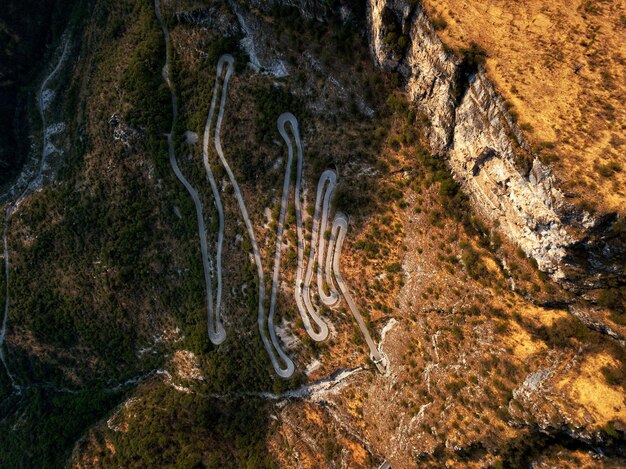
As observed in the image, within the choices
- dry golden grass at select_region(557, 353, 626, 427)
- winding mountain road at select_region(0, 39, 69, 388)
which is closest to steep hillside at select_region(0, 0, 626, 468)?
dry golden grass at select_region(557, 353, 626, 427)

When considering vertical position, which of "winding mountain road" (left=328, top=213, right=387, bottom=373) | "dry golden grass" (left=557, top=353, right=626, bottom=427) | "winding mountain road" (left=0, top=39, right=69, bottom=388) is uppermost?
"winding mountain road" (left=0, top=39, right=69, bottom=388)

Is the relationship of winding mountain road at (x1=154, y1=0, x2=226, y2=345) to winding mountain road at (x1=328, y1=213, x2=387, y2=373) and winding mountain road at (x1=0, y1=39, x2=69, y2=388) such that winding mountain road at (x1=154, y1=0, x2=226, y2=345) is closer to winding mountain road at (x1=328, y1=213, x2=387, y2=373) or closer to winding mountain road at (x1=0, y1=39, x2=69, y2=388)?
winding mountain road at (x1=328, y1=213, x2=387, y2=373)

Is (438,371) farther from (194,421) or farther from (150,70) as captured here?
(150,70)

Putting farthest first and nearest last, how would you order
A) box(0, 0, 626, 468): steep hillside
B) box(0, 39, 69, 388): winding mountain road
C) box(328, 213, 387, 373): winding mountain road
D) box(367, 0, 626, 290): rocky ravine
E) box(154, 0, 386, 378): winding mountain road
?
box(0, 39, 69, 388): winding mountain road, box(154, 0, 386, 378): winding mountain road, box(328, 213, 387, 373): winding mountain road, box(0, 0, 626, 468): steep hillside, box(367, 0, 626, 290): rocky ravine

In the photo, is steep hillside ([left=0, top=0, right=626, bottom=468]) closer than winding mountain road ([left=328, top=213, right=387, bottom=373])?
Yes

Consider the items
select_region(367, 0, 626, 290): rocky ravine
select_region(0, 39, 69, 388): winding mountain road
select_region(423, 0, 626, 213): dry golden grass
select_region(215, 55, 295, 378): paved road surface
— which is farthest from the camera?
select_region(0, 39, 69, 388): winding mountain road

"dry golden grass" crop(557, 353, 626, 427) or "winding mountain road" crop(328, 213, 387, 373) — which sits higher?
"winding mountain road" crop(328, 213, 387, 373)

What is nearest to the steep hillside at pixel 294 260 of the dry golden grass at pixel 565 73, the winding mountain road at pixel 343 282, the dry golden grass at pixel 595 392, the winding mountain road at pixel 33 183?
the dry golden grass at pixel 595 392
